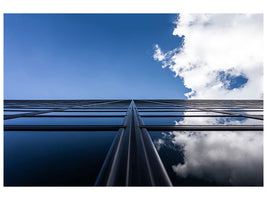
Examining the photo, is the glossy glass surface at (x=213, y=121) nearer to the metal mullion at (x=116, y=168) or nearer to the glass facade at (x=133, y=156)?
the glass facade at (x=133, y=156)

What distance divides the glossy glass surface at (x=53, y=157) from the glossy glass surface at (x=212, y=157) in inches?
52.1

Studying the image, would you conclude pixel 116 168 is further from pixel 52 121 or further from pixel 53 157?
pixel 52 121

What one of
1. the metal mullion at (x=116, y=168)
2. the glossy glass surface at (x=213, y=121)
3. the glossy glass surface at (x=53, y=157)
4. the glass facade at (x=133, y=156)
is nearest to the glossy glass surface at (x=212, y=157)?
the glass facade at (x=133, y=156)

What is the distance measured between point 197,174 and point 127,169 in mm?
1179

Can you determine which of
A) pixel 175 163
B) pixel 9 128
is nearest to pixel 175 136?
pixel 175 163

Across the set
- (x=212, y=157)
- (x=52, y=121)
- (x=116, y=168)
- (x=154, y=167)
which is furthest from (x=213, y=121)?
(x=52, y=121)

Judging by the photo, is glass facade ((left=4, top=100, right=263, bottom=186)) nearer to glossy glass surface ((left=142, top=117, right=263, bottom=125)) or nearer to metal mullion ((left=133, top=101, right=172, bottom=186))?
metal mullion ((left=133, top=101, right=172, bottom=186))

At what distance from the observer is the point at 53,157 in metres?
2.34

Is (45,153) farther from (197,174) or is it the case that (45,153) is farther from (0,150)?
(197,174)

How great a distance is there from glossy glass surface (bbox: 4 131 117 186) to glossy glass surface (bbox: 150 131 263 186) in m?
1.32

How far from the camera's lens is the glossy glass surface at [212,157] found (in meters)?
1.88

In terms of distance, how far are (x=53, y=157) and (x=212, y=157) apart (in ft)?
10.3

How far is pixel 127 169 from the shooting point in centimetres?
176

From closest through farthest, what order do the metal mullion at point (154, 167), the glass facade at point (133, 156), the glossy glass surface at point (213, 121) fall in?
the metal mullion at point (154, 167) < the glass facade at point (133, 156) < the glossy glass surface at point (213, 121)
